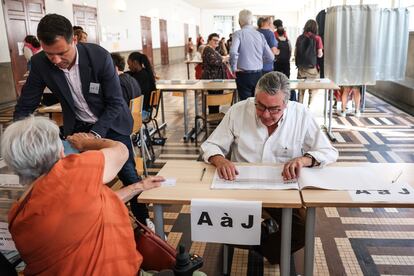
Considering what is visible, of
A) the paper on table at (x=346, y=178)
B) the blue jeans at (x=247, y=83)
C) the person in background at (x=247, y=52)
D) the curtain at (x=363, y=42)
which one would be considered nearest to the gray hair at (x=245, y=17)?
the person in background at (x=247, y=52)

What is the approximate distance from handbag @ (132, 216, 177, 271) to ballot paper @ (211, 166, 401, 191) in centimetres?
32

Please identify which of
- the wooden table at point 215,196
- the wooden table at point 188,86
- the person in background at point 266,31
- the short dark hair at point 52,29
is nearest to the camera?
the wooden table at point 215,196

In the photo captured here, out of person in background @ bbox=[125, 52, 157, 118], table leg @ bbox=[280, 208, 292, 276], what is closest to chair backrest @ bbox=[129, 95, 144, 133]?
person in background @ bbox=[125, 52, 157, 118]

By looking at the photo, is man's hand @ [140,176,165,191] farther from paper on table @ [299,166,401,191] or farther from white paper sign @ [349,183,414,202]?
white paper sign @ [349,183,414,202]

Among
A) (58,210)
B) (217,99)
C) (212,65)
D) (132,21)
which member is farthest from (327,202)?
(132,21)

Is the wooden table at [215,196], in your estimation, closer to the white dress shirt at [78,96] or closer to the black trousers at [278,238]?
the black trousers at [278,238]

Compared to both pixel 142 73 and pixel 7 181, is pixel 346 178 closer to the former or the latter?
pixel 7 181

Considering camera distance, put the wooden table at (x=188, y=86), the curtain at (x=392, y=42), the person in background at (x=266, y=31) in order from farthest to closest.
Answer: the curtain at (x=392, y=42) < the person in background at (x=266, y=31) < the wooden table at (x=188, y=86)

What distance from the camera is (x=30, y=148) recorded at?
3.10 ft

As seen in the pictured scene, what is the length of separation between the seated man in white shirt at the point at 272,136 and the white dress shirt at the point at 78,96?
2.09ft

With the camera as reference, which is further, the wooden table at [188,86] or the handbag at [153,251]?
the wooden table at [188,86]

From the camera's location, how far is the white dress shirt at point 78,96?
71.9 inches

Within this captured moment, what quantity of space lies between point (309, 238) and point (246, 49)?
3.31m

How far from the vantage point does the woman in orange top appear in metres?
0.90
